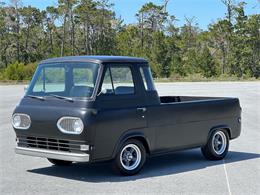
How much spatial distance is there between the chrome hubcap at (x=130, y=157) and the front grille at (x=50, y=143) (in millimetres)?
807

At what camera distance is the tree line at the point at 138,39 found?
75562 millimetres

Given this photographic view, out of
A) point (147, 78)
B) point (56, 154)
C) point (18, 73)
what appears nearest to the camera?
point (56, 154)

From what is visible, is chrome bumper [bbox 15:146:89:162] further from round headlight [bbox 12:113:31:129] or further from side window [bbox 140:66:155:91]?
side window [bbox 140:66:155:91]

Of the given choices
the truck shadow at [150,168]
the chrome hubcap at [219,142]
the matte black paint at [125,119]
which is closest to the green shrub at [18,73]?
the truck shadow at [150,168]

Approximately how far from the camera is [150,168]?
9367 mm

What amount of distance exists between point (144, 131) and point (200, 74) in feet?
212

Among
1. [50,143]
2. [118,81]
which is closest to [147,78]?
[118,81]

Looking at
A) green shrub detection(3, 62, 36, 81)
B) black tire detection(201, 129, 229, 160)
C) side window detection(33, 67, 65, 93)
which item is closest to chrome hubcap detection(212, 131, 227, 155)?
black tire detection(201, 129, 229, 160)

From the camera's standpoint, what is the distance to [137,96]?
886 cm

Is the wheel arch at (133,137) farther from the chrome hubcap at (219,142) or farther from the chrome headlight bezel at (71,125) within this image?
the chrome hubcap at (219,142)

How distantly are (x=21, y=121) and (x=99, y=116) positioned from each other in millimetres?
1442

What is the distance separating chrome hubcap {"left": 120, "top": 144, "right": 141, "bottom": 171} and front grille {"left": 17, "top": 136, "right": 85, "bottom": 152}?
31.8 inches

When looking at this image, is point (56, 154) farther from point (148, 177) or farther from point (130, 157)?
point (148, 177)

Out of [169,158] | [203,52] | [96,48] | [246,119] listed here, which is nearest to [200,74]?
[203,52]
